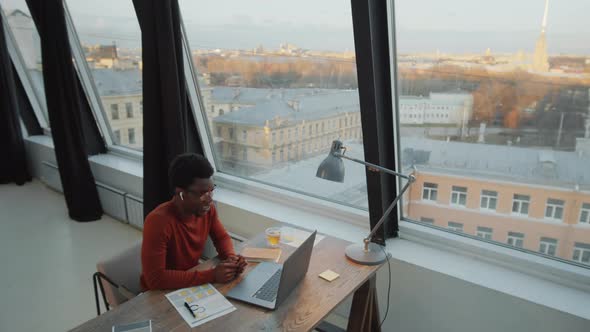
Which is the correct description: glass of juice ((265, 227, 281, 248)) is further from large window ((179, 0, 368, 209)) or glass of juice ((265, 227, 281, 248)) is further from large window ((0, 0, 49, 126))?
large window ((0, 0, 49, 126))

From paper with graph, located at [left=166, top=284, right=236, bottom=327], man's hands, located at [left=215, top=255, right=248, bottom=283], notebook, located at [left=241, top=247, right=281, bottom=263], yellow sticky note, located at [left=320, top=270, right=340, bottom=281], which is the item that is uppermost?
man's hands, located at [left=215, top=255, right=248, bottom=283]

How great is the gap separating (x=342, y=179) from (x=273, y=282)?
592 millimetres

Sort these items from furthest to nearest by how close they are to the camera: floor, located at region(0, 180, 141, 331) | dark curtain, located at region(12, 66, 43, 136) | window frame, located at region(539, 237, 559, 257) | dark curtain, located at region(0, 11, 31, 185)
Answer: dark curtain, located at region(12, 66, 43, 136), dark curtain, located at region(0, 11, 31, 185), floor, located at region(0, 180, 141, 331), window frame, located at region(539, 237, 559, 257)

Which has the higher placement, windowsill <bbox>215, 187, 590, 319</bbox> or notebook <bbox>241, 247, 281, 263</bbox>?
notebook <bbox>241, 247, 281, 263</bbox>

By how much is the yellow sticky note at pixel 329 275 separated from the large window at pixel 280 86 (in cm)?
86

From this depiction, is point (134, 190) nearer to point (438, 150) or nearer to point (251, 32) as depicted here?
point (251, 32)

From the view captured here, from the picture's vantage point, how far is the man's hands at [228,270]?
5.74 feet

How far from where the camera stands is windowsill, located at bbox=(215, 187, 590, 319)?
195 centimetres

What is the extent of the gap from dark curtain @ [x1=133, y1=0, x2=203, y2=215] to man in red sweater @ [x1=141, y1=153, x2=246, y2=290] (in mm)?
1174

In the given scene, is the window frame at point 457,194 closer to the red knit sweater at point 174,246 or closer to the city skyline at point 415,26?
the city skyline at point 415,26

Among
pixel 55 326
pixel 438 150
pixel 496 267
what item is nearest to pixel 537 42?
pixel 438 150

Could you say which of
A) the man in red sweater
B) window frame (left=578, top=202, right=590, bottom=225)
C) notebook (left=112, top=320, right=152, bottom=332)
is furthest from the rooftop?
window frame (left=578, top=202, right=590, bottom=225)

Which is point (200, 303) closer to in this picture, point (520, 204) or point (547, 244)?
point (520, 204)

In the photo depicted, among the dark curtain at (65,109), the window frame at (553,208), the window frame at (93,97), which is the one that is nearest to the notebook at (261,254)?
the window frame at (553,208)
